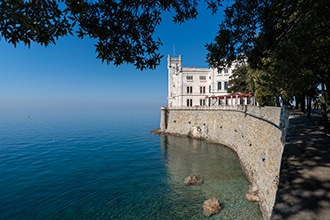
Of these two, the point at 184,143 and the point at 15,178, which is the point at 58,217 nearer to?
the point at 15,178

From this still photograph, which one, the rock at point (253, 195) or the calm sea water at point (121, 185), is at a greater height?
the rock at point (253, 195)

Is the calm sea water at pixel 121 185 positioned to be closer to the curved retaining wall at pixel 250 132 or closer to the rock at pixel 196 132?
the curved retaining wall at pixel 250 132

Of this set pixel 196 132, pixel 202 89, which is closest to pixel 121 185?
pixel 196 132

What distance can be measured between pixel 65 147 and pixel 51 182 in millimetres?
19515

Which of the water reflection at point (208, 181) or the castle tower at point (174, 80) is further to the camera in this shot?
the castle tower at point (174, 80)

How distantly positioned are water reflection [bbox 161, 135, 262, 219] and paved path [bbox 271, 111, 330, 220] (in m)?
6.47

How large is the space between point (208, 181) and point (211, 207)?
17.5 feet

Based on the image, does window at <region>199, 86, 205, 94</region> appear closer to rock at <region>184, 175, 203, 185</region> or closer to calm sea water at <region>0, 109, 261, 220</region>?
calm sea water at <region>0, 109, 261, 220</region>

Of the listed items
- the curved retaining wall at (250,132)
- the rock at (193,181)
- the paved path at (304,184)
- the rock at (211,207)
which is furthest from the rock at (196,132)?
Result: the paved path at (304,184)

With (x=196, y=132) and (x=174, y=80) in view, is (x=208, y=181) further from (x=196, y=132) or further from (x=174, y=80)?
(x=174, y=80)

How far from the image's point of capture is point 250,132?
76.9 ft

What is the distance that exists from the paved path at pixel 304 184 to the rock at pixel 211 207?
22.8ft

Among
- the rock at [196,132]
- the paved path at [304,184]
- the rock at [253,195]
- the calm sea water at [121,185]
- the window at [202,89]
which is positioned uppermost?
the window at [202,89]

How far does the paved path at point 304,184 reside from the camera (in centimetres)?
438
